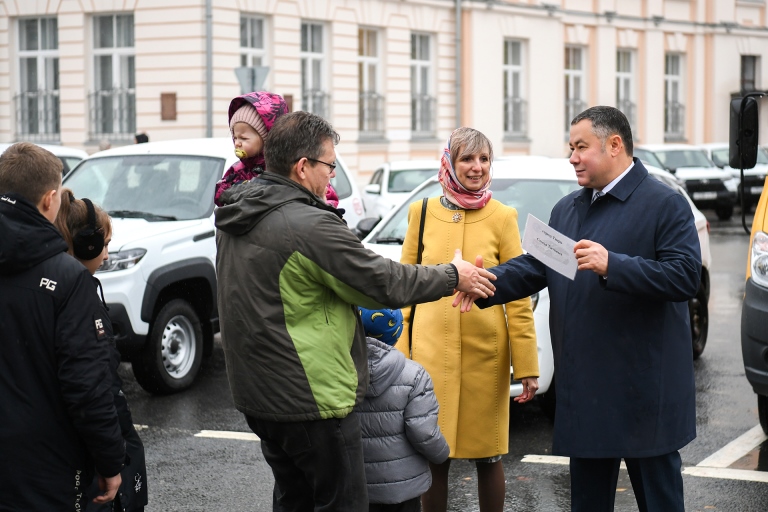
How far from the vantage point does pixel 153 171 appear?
9.56m

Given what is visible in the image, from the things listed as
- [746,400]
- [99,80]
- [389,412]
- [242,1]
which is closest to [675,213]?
[389,412]

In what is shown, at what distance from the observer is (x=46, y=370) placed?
3607mm

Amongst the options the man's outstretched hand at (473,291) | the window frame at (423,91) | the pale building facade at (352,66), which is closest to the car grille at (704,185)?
the pale building facade at (352,66)

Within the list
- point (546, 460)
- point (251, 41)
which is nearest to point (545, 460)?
point (546, 460)

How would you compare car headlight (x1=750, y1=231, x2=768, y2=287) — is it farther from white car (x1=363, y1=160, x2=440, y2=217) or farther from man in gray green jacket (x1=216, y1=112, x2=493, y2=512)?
white car (x1=363, y1=160, x2=440, y2=217)

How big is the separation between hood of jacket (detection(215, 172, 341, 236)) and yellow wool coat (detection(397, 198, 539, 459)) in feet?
4.08

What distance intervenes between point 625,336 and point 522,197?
377 cm

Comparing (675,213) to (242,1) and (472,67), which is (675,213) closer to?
(242,1)

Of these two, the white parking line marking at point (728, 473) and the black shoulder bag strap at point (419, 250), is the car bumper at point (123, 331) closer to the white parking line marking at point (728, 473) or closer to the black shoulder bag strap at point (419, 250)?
the black shoulder bag strap at point (419, 250)

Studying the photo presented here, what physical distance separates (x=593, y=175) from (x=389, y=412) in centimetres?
115

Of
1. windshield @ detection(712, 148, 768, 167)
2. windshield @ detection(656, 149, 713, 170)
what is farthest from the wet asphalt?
windshield @ detection(712, 148, 768, 167)

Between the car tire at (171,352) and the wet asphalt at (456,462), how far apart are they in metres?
0.11

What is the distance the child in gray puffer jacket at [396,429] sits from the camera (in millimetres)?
4211

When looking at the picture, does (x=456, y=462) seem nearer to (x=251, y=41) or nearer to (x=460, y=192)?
(x=460, y=192)
